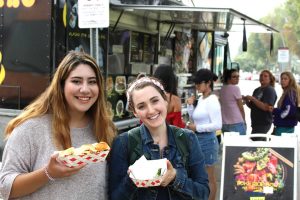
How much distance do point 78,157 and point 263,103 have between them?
21.1 feet

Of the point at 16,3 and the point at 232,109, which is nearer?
the point at 16,3

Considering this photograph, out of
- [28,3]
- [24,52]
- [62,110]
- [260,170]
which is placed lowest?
[260,170]

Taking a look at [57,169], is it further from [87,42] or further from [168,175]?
[87,42]

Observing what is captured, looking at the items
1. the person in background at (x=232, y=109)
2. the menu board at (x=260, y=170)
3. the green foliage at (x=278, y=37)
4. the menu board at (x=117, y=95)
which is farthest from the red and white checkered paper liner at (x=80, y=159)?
the green foliage at (x=278, y=37)

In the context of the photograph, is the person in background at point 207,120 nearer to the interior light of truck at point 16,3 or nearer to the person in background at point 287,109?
the interior light of truck at point 16,3

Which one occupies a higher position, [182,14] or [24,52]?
[182,14]

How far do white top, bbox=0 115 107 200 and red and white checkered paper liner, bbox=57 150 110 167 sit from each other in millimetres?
178

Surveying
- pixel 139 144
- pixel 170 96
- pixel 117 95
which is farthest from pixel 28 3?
pixel 139 144

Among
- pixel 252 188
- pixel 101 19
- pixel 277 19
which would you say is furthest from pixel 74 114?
pixel 277 19

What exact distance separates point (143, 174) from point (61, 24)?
11.8ft

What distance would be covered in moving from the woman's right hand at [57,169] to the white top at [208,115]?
11.1ft

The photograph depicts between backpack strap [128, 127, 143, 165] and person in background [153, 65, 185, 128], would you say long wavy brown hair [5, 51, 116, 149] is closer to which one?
backpack strap [128, 127, 143, 165]

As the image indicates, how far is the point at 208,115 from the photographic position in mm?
5383

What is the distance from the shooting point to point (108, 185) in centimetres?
232
